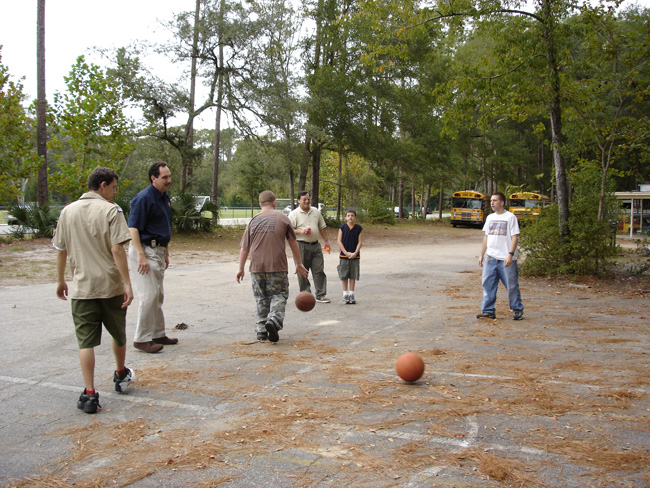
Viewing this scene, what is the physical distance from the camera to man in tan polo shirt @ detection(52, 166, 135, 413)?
4617 millimetres

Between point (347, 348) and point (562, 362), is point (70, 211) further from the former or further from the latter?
point (562, 362)

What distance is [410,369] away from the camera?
16.8 feet

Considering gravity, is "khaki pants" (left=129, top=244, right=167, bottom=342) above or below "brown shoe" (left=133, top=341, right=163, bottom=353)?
above

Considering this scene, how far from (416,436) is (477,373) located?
1.83 metres

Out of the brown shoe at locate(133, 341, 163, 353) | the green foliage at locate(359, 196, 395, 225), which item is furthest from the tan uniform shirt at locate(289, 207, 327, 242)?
the green foliage at locate(359, 196, 395, 225)

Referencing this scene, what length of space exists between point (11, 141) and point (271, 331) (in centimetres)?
1448

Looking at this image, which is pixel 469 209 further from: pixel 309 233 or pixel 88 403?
pixel 88 403

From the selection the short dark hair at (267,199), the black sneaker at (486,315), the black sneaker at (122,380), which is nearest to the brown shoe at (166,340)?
the black sneaker at (122,380)

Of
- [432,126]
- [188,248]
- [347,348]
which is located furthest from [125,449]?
[432,126]

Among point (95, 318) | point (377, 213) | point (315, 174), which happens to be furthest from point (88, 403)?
point (377, 213)

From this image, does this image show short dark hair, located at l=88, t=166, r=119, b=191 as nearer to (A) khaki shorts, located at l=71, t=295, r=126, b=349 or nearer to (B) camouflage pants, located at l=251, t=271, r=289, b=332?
(A) khaki shorts, located at l=71, t=295, r=126, b=349

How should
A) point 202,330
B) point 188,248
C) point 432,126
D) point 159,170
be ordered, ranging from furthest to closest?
point 432,126
point 188,248
point 202,330
point 159,170

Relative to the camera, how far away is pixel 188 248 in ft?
66.9

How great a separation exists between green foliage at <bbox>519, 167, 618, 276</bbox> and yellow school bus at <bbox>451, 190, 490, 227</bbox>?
28754mm
